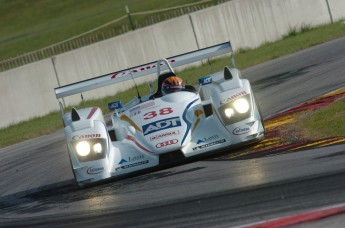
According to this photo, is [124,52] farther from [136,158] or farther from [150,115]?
[136,158]

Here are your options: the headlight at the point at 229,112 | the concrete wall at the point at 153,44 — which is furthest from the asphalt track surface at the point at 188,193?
the concrete wall at the point at 153,44

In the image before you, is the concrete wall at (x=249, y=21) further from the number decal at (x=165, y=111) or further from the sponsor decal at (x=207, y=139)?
the sponsor decal at (x=207, y=139)

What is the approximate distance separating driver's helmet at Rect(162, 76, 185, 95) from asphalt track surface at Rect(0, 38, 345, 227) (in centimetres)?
113

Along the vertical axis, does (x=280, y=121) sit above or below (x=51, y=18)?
below

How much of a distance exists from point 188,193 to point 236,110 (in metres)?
2.15

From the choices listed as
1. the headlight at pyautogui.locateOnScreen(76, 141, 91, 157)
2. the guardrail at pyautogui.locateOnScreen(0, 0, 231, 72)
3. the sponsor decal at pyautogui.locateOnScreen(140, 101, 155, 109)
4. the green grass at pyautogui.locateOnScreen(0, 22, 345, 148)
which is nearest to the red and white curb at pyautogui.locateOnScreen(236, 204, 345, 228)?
the headlight at pyautogui.locateOnScreen(76, 141, 91, 157)

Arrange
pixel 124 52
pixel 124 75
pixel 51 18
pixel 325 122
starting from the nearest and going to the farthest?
pixel 325 122, pixel 124 75, pixel 124 52, pixel 51 18

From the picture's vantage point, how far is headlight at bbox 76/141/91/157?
11.1m

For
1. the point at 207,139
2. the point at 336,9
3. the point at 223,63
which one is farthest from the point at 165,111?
the point at 336,9

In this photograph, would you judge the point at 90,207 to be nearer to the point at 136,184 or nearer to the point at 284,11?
the point at 136,184

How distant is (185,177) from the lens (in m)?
10.3

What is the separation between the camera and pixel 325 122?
1201 centimetres

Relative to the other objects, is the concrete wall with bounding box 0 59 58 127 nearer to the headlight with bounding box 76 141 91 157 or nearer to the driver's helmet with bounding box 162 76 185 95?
the driver's helmet with bounding box 162 76 185 95

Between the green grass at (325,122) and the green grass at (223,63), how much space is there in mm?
8697
